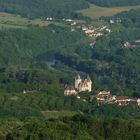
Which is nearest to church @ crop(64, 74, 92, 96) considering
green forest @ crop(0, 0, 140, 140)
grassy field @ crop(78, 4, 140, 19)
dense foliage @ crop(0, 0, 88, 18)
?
green forest @ crop(0, 0, 140, 140)

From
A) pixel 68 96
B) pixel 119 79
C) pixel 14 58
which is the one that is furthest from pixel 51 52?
pixel 68 96

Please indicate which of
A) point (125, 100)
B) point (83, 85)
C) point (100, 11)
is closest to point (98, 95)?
point (125, 100)

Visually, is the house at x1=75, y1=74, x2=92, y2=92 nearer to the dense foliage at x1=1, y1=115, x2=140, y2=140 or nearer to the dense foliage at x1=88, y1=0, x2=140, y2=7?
the dense foliage at x1=1, y1=115, x2=140, y2=140

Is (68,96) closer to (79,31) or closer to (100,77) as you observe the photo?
(100,77)

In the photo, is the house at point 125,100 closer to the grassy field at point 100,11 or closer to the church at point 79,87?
the church at point 79,87

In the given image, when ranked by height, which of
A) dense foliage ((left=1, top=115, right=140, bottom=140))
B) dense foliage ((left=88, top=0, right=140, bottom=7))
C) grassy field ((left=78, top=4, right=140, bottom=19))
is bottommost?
grassy field ((left=78, top=4, right=140, bottom=19))

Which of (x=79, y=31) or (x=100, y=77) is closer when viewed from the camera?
(x=100, y=77)
